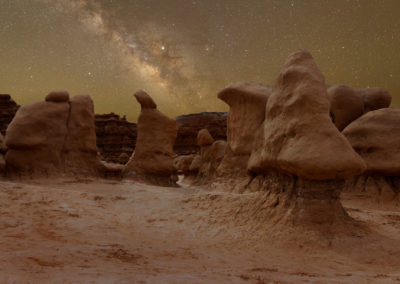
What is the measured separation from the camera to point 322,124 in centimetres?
493

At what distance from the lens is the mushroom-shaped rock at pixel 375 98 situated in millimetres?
10953

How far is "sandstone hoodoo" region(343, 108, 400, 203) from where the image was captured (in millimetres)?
8453

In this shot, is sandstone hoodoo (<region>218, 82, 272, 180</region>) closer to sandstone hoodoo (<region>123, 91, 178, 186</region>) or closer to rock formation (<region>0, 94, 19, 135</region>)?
sandstone hoodoo (<region>123, 91, 178, 186</region>)

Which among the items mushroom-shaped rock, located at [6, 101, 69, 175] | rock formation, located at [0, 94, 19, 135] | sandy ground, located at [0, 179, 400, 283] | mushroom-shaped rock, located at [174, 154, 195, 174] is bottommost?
mushroom-shaped rock, located at [174, 154, 195, 174]

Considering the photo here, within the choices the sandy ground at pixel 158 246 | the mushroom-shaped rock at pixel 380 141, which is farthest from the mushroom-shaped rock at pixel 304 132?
the mushroom-shaped rock at pixel 380 141

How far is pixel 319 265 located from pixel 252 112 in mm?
6885

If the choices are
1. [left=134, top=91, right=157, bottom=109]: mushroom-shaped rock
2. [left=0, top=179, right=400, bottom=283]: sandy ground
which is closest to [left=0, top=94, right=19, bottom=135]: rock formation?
[left=134, top=91, right=157, bottom=109]: mushroom-shaped rock

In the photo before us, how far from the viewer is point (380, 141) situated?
340 inches

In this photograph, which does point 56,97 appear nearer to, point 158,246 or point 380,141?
point 158,246

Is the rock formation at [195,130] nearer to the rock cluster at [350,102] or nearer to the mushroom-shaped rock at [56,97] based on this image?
the rock cluster at [350,102]

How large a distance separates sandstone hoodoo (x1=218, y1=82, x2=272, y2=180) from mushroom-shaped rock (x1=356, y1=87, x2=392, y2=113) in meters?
3.81

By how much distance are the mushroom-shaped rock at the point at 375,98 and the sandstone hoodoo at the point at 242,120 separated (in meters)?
3.81

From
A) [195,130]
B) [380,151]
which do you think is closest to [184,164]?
[380,151]

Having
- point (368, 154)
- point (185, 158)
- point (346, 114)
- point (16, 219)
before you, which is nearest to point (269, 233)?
point (16, 219)
